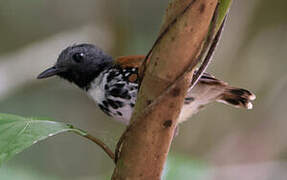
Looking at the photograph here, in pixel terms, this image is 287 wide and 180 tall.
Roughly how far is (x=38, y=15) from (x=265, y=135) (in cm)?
243

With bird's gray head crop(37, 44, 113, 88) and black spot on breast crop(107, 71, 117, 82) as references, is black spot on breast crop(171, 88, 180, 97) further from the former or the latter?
bird's gray head crop(37, 44, 113, 88)

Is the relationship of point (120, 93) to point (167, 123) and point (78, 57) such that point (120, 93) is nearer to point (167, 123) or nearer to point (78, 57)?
point (78, 57)

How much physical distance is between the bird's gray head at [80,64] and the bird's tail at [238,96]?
772mm

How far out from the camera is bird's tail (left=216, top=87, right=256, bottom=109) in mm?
2469

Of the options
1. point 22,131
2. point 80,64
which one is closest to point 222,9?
point 22,131

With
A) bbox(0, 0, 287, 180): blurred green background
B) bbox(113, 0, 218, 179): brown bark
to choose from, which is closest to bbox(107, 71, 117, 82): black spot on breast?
bbox(0, 0, 287, 180): blurred green background

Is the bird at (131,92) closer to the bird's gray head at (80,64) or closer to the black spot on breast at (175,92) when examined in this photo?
the bird's gray head at (80,64)

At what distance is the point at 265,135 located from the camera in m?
4.12

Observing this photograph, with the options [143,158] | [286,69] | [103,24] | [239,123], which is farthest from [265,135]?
[143,158]

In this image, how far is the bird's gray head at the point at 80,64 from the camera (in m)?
3.09

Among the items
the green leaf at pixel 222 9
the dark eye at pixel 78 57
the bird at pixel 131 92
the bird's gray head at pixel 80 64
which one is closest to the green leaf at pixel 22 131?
the green leaf at pixel 222 9

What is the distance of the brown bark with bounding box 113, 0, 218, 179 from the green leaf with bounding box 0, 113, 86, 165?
0.19m

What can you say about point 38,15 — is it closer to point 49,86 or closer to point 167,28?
point 49,86

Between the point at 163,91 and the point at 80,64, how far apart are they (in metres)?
1.97
